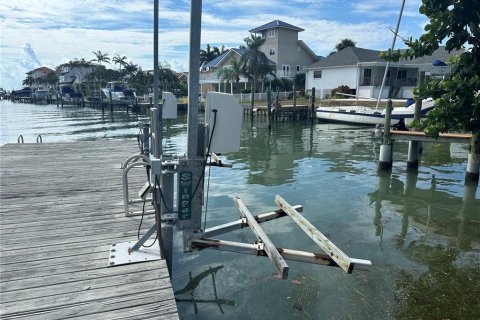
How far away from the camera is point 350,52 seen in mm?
42312

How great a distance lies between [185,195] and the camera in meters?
4.17

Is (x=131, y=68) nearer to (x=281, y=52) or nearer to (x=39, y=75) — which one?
(x=281, y=52)

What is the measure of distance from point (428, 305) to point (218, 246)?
2.84 m

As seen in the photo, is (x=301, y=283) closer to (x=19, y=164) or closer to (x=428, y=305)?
(x=428, y=305)

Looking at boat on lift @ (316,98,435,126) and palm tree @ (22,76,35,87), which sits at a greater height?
palm tree @ (22,76,35,87)

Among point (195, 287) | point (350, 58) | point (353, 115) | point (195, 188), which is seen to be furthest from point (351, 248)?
point (350, 58)

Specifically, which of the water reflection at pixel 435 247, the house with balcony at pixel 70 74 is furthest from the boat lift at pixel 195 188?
the house with balcony at pixel 70 74

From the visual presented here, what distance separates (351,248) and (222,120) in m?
3.84

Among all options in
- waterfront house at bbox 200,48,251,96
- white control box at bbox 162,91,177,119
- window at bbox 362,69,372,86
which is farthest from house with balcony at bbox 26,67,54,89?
white control box at bbox 162,91,177,119

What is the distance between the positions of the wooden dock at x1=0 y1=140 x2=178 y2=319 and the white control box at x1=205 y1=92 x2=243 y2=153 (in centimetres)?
144

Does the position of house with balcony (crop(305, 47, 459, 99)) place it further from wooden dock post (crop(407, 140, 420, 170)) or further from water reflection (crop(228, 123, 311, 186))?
wooden dock post (crop(407, 140, 420, 170))

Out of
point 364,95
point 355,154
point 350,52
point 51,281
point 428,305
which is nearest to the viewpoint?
point 51,281

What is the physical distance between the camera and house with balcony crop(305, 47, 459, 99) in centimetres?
3781

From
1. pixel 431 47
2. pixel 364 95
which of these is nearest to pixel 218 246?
pixel 431 47
